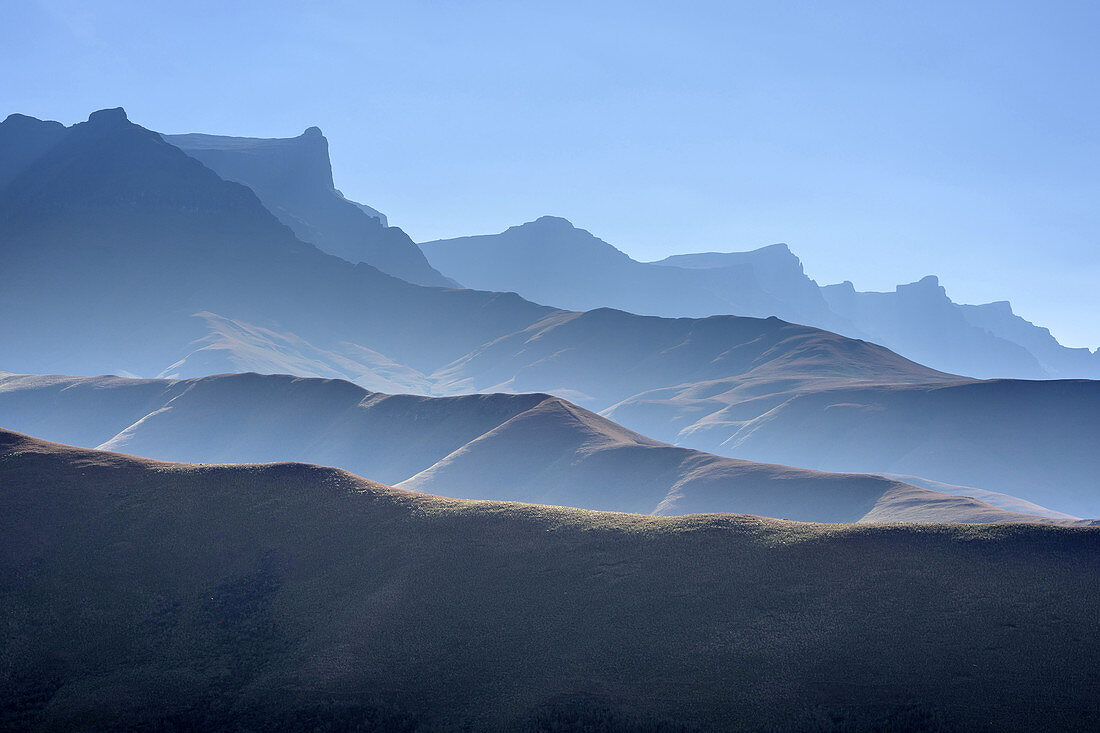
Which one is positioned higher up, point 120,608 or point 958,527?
point 958,527

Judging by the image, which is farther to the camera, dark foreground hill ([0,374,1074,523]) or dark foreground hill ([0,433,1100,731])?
dark foreground hill ([0,374,1074,523])

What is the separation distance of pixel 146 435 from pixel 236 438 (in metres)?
21.0

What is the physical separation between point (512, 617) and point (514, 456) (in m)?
102

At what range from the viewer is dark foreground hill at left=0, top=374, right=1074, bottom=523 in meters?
120

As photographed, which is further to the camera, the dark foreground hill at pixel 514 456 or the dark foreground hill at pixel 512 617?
the dark foreground hill at pixel 514 456

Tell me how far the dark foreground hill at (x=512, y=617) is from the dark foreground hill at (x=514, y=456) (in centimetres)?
6467

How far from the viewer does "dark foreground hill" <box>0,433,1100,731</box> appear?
3441 cm

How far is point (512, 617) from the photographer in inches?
1681

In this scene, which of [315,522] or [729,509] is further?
[729,509]

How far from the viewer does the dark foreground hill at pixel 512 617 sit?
3441cm

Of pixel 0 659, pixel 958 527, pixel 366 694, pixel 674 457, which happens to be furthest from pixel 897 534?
pixel 674 457

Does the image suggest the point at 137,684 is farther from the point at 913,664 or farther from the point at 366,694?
the point at 913,664

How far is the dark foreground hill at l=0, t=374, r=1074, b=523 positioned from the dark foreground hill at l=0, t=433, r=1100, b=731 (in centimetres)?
6467

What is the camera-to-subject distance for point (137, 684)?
126ft
